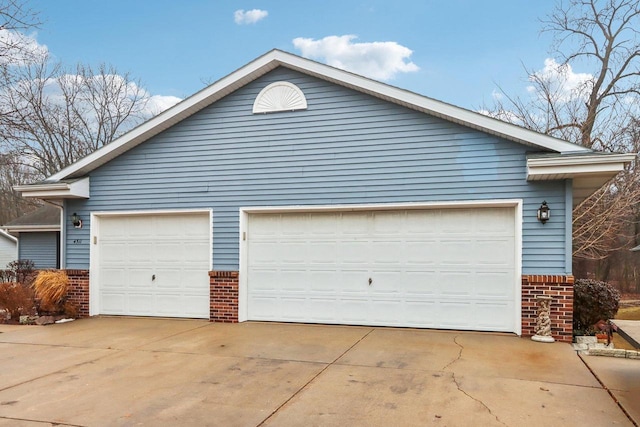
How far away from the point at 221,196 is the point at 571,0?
57.4ft

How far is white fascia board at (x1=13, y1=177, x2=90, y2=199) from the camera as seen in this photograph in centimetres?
977

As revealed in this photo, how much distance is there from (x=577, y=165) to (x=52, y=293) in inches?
394

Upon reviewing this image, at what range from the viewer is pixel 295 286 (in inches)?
359

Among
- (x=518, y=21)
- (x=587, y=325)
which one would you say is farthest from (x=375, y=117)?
(x=518, y=21)

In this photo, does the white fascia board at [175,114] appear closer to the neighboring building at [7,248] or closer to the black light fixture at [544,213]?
the black light fixture at [544,213]

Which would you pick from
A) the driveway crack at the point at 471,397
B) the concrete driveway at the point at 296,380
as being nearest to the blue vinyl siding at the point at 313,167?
the concrete driveway at the point at 296,380

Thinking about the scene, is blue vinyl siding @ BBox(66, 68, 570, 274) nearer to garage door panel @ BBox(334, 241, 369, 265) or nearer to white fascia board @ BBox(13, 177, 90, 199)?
white fascia board @ BBox(13, 177, 90, 199)

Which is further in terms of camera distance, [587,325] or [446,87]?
[446,87]

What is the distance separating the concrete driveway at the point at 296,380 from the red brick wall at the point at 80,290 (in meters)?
1.87

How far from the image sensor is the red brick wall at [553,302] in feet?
24.6

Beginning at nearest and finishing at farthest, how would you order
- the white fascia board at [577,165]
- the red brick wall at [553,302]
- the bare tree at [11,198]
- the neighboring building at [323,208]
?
the white fascia board at [577,165]
the red brick wall at [553,302]
the neighboring building at [323,208]
the bare tree at [11,198]

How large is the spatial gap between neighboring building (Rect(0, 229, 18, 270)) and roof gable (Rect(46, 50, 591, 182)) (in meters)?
16.3

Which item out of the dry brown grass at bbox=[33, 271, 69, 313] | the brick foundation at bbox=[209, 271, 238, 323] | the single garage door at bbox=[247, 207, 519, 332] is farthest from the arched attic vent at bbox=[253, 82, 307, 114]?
the dry brown grass at bbox=[33, 271, 69, 313]

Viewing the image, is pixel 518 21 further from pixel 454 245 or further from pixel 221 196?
pixel 221 196
